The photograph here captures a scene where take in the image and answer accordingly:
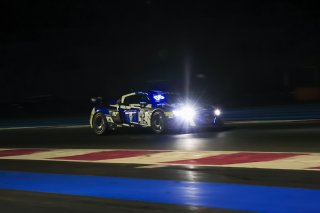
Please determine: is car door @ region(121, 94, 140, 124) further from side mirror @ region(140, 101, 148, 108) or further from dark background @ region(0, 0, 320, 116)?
dark background @ region(0, 0, 320, 116)

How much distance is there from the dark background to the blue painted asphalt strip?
23.6 metres

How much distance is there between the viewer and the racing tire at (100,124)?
18.9 meters

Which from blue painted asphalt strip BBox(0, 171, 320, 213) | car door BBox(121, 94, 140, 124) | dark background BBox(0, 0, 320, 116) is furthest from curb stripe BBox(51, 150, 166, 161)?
dark background BBox(0, 0, 320, 116)

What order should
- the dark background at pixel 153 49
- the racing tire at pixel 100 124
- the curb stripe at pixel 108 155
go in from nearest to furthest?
the curb stripe at pixel 108 155
the racing tire at pixel 100 124
the dark background at pixel 153 49

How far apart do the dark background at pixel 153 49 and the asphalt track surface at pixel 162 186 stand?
2171 centimetres

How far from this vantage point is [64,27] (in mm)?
72125

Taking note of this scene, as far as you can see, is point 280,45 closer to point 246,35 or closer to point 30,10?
point 246,35

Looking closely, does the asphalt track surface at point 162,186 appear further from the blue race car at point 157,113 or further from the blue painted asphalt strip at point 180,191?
the blue race car at point 157,113

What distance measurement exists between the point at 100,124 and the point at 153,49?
44.9 meters

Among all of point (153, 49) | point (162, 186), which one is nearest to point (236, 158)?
point (162, 186)

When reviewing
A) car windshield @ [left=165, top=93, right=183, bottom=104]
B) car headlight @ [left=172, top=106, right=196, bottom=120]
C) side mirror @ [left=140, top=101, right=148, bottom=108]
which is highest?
car windshield @ [left=165, top=93, right=183, bottom=104]

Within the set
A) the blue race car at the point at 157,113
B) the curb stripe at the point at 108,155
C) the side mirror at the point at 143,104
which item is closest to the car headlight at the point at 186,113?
the blue race car at the point at 157,113

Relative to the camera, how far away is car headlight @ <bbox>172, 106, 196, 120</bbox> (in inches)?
687

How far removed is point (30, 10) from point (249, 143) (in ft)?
184
